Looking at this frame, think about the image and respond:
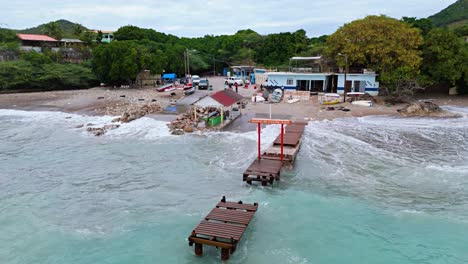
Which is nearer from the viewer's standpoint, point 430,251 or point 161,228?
point 430,251

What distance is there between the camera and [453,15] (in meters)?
85.4

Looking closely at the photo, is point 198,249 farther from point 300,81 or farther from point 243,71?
point 243,71

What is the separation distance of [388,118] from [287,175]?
16770 mm

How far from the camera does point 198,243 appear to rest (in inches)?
458

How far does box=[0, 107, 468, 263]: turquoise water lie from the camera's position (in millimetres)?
12305

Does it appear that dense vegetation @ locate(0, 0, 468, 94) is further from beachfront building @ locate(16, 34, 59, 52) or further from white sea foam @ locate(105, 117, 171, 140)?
white sea foam @ locate(105, 117, 171, 140)

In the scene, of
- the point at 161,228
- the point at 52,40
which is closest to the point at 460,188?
the point at 161,228

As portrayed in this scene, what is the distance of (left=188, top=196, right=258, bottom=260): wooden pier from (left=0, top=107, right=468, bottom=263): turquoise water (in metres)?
0.55

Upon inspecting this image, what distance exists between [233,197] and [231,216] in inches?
120

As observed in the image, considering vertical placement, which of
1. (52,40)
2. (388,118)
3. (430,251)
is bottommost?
(430,251)

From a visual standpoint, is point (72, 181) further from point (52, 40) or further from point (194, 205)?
point (52, 40)

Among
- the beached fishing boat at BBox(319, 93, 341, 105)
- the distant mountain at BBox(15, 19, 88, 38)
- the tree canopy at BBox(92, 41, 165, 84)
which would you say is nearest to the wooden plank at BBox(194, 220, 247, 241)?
the beached fishing boat at BBox(319, 93, 341, 105)

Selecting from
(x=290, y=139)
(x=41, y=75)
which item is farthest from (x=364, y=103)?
(x=41, y=75)

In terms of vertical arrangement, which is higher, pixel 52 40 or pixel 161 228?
pixel 52 40
